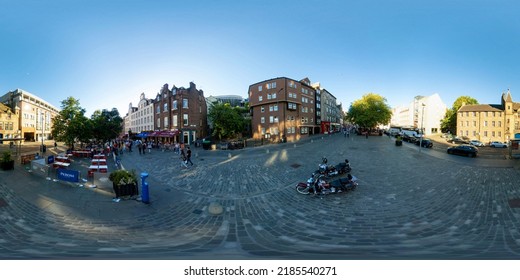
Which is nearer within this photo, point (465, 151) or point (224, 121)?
point (465, 151)

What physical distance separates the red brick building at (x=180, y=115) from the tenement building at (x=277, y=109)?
11.4m

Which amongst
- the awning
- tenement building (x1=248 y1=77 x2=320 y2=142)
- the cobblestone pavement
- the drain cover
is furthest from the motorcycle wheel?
the awning

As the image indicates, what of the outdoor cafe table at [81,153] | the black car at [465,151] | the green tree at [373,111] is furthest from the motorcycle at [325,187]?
the green tree at [373,111]

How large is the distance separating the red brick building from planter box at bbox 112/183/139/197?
28942mm

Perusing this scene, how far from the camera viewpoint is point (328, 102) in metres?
67.2

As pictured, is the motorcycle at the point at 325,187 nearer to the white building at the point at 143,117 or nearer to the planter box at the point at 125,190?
the planter box at the point at 125,190

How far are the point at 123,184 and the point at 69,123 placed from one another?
19059 millimetres

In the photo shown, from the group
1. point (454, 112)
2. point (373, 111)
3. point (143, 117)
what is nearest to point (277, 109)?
point (373, 111)

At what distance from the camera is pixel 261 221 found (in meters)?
6.53

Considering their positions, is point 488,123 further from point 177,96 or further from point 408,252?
point 177,96

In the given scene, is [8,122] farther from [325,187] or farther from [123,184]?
[325,187]

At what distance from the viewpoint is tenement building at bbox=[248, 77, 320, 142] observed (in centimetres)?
3897

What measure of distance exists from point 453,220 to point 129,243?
981 cm
